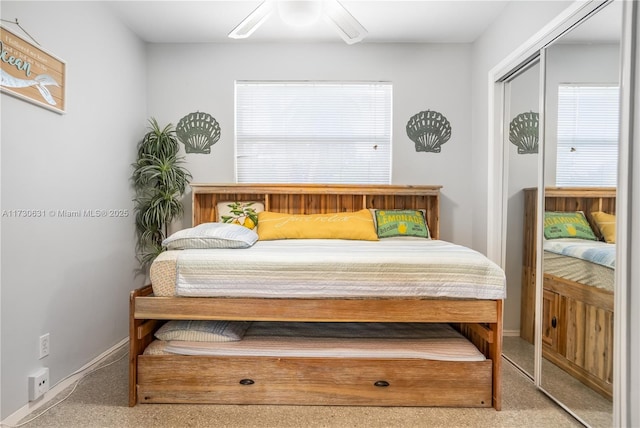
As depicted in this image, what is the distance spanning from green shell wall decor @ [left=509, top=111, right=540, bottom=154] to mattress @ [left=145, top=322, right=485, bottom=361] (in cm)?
130

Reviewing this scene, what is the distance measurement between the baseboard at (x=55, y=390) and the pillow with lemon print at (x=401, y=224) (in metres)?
2.24

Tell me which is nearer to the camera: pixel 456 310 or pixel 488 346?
pixel 456 310

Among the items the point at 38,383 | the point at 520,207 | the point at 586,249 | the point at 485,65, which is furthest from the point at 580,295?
the point at 38,383

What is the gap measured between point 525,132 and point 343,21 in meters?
1.41

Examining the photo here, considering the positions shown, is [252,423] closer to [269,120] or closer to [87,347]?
[87,347]

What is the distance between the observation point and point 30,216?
71.2 inches

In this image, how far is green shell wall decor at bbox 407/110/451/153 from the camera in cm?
311

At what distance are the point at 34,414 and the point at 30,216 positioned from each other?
1.03 meters

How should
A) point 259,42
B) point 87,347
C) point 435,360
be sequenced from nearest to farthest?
point 435,360 < point 87,347 < point 259,42

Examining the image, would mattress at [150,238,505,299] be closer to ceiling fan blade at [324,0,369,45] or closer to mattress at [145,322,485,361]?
mattress at [145,322,485,361]

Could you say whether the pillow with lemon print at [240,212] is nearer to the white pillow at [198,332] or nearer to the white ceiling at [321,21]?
the white pillow at [198,332]

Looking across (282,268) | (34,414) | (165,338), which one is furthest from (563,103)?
(34,414)

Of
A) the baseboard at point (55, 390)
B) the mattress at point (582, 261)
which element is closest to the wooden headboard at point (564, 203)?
the mattress at point (582, 261)

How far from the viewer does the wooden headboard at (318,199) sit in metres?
3.00
